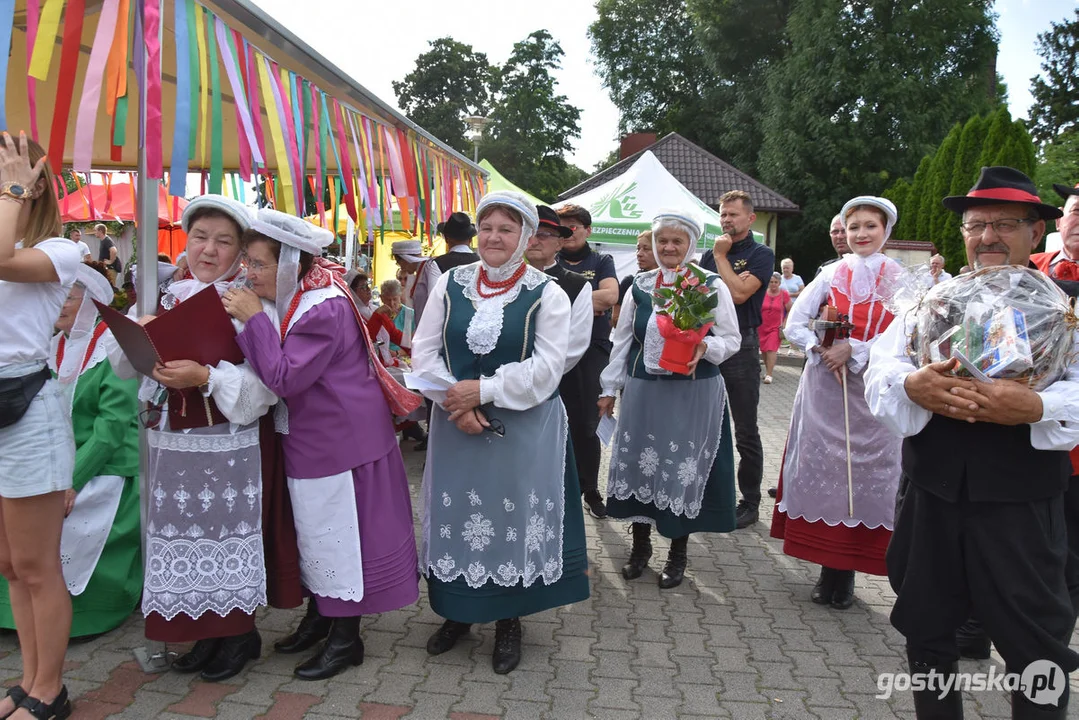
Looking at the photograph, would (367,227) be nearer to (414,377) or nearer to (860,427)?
(414,377)

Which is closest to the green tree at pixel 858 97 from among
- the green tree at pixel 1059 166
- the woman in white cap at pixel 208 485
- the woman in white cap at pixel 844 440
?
the green tree at pixel 1059 166

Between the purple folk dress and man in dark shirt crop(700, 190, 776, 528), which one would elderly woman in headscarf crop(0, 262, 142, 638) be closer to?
the purple folk dress

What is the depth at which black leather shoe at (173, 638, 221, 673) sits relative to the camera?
10.7 feet

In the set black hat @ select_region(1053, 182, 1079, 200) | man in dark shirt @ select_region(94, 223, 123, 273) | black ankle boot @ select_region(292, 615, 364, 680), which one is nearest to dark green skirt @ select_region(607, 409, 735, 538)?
black ankle boot @ select_region(292, 615, 364, 680)

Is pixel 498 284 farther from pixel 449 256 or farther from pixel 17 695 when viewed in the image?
pixel 449 256

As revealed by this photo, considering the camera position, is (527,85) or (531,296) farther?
(527,85)

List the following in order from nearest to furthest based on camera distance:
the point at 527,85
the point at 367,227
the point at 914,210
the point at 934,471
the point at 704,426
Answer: the point at 934,471
the point at 704,426
the point at 367,227
the point at 914,210
the point at 527,85

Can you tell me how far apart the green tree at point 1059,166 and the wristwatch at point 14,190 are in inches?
997

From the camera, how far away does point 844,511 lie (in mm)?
4023

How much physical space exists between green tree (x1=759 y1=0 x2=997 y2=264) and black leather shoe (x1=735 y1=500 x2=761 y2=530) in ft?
73.3

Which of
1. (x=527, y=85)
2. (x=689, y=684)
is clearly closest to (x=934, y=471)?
(x=689, y=684)

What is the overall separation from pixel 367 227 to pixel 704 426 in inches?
109

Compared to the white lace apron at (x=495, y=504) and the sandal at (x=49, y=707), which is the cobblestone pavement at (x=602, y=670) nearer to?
the sandal at (x=49, y=707)

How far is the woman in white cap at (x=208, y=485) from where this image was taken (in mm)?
2938
